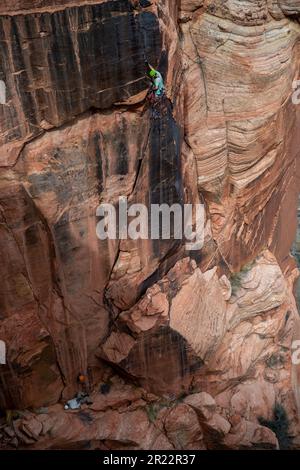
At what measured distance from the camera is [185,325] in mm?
10664

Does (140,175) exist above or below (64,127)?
below

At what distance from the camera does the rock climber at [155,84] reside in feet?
28.3

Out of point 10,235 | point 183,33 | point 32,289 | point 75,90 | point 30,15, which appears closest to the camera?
point 30,15

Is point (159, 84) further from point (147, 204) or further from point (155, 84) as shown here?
point (147, 204)

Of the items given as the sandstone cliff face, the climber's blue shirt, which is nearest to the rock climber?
the climber's blue shirt

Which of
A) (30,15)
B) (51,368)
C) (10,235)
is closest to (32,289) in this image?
(10,235)

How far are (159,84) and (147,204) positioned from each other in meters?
2.10

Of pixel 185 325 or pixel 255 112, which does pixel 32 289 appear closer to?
pixel 185 325

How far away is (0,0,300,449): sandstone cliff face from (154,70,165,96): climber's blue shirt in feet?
0.80

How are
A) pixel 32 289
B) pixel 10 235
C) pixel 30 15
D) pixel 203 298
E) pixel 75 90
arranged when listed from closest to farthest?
pixel 30 15, pixel 75 90, pixel 10 235, pixel 32 289, pixel 203 298

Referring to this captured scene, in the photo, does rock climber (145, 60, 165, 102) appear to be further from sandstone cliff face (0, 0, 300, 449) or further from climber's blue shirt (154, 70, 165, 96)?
sandstone cliff face (0, 0, 300, 449)

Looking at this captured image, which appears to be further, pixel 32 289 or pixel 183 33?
pixel 183 33

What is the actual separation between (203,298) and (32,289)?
359 centimetres

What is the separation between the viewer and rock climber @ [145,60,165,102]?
8633 mm
